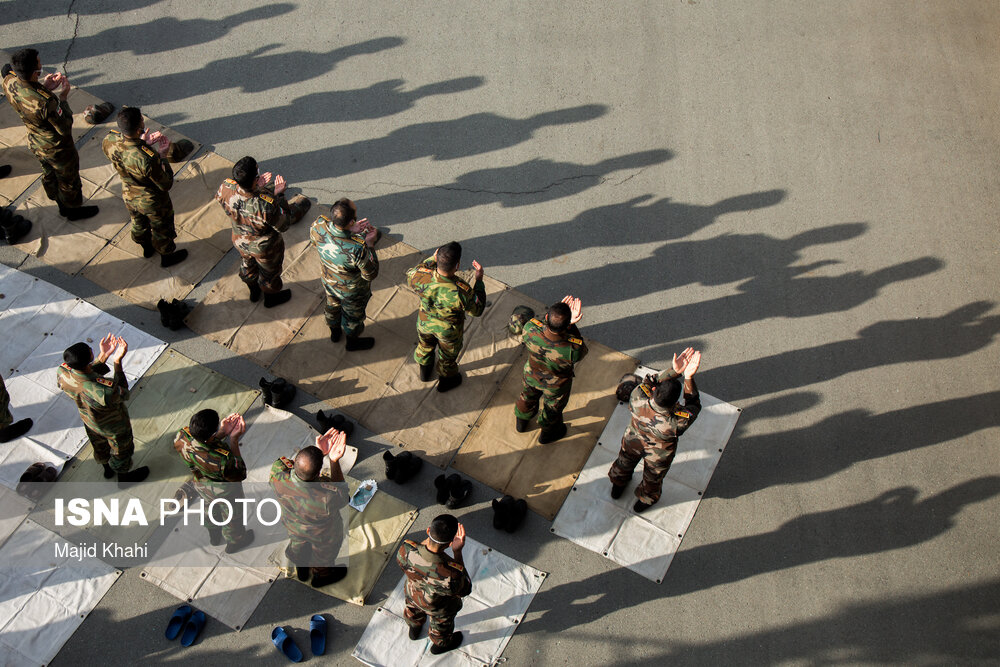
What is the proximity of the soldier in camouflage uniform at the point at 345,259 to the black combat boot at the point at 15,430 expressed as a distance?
3.08 meters

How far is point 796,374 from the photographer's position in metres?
8.52

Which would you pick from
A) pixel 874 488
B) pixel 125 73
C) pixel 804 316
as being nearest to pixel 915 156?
pixel 804 316

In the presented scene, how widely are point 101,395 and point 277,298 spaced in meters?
2.35

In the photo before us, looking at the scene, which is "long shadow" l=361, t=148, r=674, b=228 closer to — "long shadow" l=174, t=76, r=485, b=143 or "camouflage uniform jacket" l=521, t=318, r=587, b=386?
"long shadow" l=174, t=76, r=485, b=143

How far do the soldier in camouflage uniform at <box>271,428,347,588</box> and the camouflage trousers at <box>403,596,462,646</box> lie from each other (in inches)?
34.3

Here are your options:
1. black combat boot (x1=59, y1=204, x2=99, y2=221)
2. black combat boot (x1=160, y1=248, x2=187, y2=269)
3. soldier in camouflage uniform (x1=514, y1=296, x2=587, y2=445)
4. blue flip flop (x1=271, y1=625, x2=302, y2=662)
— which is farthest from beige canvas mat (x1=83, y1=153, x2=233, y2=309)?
soldier in camouflage uniform (x1=514, y1=296, x2=587, y2=445)

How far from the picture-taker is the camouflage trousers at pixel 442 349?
766 centimetres

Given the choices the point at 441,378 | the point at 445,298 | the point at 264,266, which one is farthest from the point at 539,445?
the point at 264,266

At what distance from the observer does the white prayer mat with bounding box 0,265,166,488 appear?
7.95 meters

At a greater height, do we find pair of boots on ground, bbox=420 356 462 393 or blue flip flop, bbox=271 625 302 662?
pair of boots on ground, bbox=420 356 462 393

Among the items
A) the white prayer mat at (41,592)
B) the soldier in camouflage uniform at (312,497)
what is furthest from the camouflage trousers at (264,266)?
the white prayer mat at (41,592)

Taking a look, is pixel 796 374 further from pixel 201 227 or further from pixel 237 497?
pixel 201 227

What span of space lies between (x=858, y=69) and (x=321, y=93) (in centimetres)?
668

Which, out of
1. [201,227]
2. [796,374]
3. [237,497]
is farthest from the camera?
[201,227]
